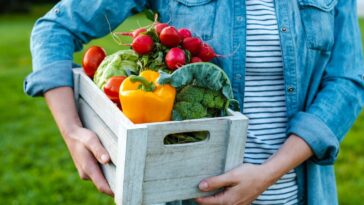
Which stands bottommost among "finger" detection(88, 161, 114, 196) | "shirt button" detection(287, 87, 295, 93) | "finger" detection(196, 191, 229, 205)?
"finger" detection(88, 161, 114, 196)

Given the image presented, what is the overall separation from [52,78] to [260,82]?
2.19 feet

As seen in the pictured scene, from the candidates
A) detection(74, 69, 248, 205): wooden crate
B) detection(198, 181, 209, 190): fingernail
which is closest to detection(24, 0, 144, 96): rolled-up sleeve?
detection(74, 69, 248, 205): wooden crate

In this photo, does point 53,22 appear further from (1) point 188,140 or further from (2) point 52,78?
(1) point 188,140

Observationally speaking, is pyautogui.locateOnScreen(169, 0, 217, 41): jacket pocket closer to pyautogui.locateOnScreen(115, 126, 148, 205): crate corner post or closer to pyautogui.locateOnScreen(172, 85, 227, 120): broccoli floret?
pyautogui.locateOnScreen(172, 85, 227, 120): broccoli floret

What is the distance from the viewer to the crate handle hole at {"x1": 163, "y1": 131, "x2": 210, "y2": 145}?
175 cm

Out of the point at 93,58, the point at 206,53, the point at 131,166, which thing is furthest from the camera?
the point at 93,58

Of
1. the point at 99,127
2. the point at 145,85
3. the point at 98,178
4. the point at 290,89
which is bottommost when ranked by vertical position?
the point at 98,178

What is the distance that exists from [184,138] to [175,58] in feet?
0.73

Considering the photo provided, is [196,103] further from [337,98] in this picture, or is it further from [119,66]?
[337,98]

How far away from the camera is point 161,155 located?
171 centimetres

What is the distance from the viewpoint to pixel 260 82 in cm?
207

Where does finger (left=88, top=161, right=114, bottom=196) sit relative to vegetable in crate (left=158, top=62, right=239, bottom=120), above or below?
below

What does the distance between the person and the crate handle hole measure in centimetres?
31

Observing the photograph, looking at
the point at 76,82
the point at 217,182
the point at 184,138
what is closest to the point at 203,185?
the point at 217,182
